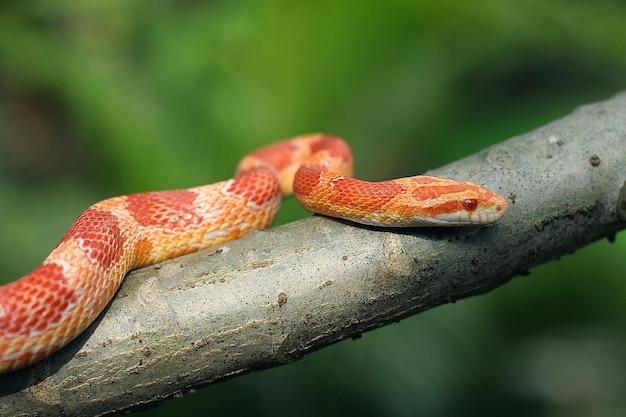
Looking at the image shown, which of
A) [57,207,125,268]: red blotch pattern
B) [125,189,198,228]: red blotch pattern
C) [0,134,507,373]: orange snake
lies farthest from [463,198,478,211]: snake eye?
[57,207,125,268]: red blotch pattern

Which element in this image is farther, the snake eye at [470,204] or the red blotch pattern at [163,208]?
the red blotch pattern at [163,208]

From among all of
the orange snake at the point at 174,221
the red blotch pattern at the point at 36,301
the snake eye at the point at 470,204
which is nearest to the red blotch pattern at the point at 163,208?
the orange snake at the point at 174,221

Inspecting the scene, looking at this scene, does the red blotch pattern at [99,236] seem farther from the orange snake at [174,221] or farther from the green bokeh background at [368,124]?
the green bokeh background at [368,124]

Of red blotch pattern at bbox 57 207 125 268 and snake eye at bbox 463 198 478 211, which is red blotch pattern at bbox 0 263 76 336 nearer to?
red blotch pattern at bbox 57 207 125 268

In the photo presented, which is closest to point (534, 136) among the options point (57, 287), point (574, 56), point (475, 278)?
point (475, 278)

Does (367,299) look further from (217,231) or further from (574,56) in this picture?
(574,56)

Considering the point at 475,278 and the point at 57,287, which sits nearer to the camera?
the point at 57,287
